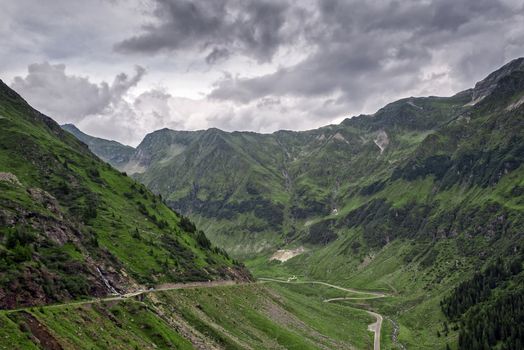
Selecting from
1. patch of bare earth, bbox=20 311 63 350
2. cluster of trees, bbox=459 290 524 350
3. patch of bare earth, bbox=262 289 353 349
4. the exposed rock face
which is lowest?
patch of bare earth, bbox=262 289 353 349

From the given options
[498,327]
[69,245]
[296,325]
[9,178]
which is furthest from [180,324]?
[498,327]

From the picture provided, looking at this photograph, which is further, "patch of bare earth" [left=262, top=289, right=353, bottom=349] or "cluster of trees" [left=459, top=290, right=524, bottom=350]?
"cluster of trees" [left=459, top=290, right=524, bottom=350]

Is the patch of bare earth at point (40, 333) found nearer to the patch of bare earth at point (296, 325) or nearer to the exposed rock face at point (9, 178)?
the exposed rock face at point (9, 178)

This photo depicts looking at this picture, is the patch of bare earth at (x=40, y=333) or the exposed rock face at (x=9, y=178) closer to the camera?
the patch of bare earth at (x=40, y=333)

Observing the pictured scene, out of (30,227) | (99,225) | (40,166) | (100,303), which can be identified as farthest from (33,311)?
(40,166)

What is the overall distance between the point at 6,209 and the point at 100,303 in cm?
4711

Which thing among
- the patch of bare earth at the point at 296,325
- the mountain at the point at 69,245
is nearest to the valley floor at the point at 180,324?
the patch of bare earth at the point at 296,325

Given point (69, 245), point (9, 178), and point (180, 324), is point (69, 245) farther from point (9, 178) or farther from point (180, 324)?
point (9, 178)

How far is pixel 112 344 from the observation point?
74625 mm

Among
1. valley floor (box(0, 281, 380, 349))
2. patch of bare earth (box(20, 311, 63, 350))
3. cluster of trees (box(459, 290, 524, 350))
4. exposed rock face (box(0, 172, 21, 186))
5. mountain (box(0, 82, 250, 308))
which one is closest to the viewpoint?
patch of bare earth (box(20, 311, 63, 350))

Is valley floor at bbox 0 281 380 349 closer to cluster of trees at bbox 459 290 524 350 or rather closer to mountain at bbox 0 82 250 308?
mountain at bbox 0 82 250 308

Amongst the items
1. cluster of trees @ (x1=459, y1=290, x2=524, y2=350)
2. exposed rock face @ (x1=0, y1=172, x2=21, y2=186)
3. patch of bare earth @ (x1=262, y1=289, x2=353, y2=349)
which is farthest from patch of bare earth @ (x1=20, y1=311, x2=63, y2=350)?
cluster of trees @ (x1=459, y1=290, x2=524, y2=350)

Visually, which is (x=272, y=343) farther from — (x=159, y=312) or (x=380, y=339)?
(x=380, y=339)

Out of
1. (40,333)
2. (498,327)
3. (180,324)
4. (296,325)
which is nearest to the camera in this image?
→ (40,333)
